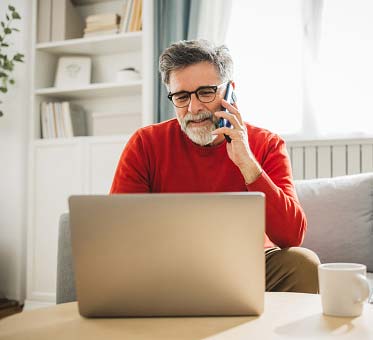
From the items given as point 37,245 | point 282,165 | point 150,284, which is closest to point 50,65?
point 37,245

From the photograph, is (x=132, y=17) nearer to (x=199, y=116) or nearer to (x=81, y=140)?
(x=81, y=140)

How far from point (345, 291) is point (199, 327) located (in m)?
0.24

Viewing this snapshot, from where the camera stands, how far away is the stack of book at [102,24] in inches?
128

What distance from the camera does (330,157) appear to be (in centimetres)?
279

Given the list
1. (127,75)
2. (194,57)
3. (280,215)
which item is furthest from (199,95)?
(127,75)

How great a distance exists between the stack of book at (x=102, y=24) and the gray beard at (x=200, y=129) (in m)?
1.76

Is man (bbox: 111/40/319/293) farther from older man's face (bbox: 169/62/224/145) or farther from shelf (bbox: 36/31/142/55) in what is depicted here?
shelf (bbox: 36/31/142/55)

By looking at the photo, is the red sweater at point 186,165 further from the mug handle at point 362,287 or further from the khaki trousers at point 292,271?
the mug handle at point 362,287

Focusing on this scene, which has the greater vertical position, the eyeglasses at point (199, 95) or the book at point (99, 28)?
the book at point (99, 28)

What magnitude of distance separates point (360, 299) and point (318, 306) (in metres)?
0.11

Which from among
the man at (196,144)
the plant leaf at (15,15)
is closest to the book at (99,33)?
the plant leaf at (15,15)

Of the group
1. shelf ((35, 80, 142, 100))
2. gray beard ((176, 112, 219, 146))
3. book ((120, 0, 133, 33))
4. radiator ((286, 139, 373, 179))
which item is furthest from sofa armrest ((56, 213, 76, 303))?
book ((120, 0, 133, 33))

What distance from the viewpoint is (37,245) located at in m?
3.34

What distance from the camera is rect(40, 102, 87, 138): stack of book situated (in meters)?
3.33
